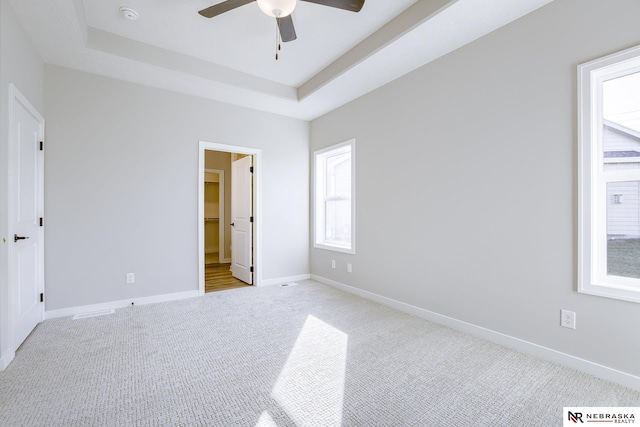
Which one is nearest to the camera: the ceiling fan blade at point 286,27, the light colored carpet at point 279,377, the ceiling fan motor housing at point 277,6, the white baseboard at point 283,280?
the light colored carpet at point 279,377

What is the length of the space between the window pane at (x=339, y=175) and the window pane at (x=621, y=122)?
9.43 ft

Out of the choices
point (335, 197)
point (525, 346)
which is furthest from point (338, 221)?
point (525, 346)

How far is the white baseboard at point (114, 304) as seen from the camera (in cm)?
321

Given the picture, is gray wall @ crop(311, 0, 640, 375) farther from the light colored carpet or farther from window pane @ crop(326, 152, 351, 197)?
window pane @ crop(326, 152, 351, 197)

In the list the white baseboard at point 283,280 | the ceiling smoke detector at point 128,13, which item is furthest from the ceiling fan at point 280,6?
the white baseboard at point 283,280

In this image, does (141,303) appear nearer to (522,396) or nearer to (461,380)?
(461,380)

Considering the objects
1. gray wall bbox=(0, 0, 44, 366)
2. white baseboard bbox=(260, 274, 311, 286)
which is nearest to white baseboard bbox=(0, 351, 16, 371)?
gray wall bbox=(0, 0, 44, 366)

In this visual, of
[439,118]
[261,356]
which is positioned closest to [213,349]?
[261,356]

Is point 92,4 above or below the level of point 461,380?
above

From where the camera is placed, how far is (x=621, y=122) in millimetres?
2049

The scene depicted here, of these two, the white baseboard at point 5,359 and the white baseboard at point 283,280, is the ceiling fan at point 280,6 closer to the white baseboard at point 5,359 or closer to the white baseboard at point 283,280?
the white baseboard at point 5,359

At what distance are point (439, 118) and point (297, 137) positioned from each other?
2.55m

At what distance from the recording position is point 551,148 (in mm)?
2258

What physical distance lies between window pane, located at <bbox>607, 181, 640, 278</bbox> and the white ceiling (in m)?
1.54
